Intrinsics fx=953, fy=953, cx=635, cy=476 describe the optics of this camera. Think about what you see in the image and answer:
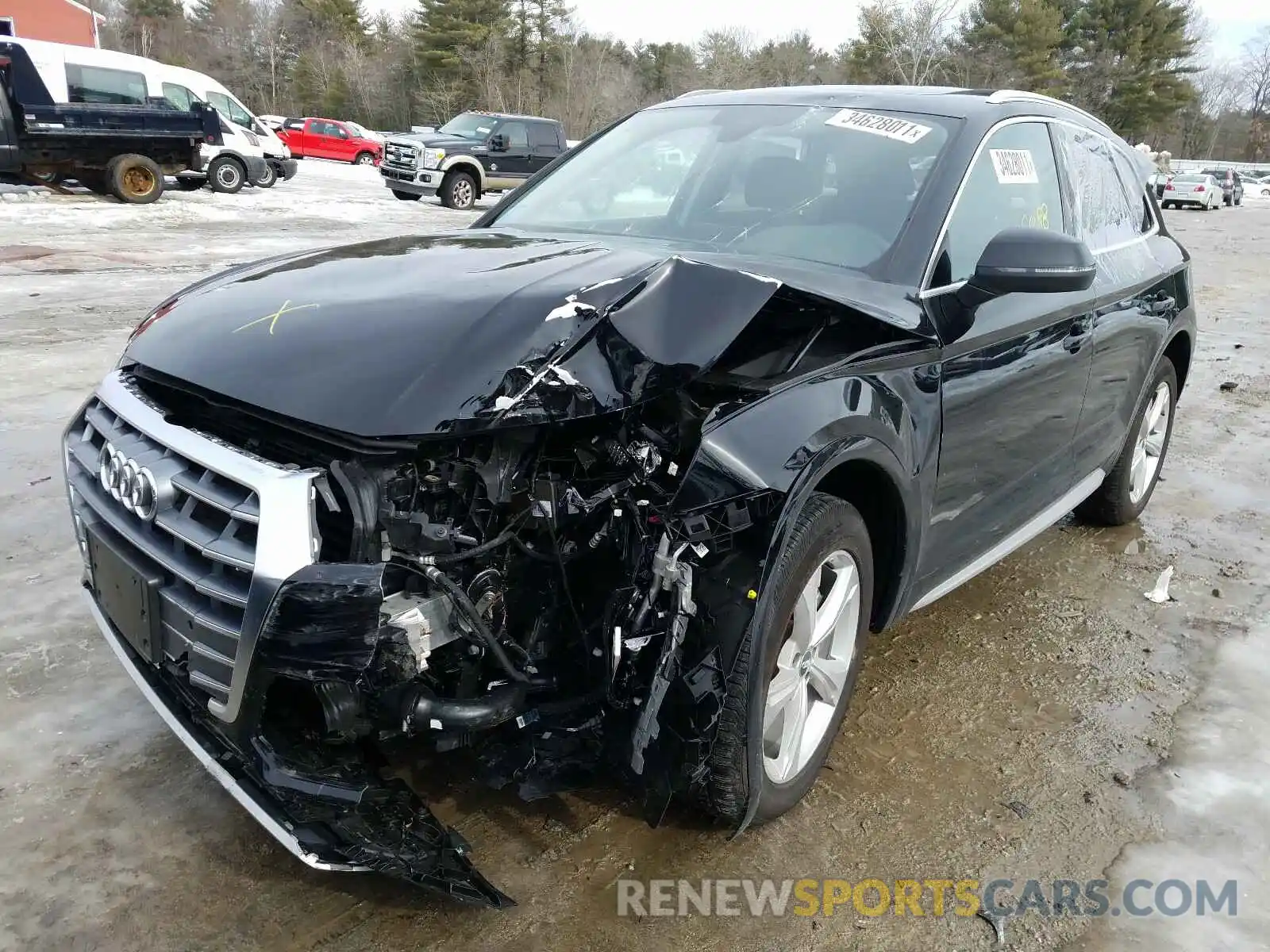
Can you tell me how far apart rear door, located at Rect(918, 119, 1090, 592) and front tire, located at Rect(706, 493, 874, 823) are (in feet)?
1.35

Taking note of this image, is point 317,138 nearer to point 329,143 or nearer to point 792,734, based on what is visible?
point 329,143

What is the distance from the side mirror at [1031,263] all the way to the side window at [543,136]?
19.9 metres

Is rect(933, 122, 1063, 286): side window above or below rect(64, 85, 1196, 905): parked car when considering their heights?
above

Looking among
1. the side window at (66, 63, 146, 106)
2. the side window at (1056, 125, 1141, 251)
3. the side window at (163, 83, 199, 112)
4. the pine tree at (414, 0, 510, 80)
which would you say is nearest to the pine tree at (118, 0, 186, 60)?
the pine tree at (414, 0, 510, 80)

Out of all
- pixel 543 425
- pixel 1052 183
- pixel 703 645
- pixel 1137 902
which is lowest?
pixel 1137 902

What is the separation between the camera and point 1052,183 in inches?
141

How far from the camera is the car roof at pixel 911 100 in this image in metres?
3.28

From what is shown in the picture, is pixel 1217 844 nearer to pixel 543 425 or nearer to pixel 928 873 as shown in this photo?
pixel 928 873

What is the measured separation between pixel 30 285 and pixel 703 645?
1003cm

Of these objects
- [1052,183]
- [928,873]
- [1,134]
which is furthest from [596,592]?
[1,134]

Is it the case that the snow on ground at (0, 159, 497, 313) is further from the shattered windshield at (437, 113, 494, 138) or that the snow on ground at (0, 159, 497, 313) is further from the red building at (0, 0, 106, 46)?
the red building at (0, 0, 106, 46)

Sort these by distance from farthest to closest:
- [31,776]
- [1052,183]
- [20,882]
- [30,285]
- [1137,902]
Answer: [30,285], [1052,183], [31,776], [1137,902], [20,882]

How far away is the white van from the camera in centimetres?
1554

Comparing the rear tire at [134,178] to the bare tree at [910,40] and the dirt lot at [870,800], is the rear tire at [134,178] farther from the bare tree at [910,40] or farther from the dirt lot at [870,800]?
the bare tree at [910,40]
